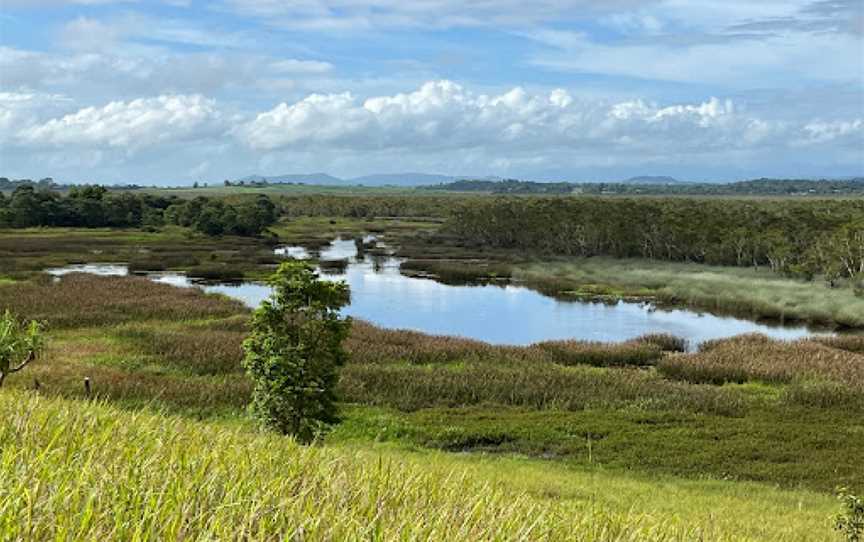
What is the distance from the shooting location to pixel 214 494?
441 centimetres

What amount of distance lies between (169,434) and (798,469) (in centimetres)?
2306

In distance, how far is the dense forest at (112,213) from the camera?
407 feet

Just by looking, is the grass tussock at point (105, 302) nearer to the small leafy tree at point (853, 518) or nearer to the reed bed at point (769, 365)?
the reed bed at point (769, 365)

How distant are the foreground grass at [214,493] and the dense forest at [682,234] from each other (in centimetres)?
7948

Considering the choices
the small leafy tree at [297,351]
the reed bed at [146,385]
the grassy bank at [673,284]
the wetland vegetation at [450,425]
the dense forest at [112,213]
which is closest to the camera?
the wetland vegetation at [450,425]

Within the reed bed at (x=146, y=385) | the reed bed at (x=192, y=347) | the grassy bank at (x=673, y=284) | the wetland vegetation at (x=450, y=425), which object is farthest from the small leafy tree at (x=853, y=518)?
the grassy bank at (x=673, y=284)

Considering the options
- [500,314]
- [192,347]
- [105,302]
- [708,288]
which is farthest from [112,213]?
[192,347]

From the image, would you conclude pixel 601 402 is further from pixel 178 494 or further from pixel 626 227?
pixel 626 227

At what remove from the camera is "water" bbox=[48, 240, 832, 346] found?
55812mm

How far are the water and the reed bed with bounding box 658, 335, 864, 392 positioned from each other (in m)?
8.13

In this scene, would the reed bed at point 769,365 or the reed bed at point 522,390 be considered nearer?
the reed bed at point 522,390

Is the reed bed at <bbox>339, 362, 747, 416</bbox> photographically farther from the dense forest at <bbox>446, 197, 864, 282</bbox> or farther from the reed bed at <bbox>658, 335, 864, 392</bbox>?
the dense forest at <bbox>446, 197, 864, 282</bbox>

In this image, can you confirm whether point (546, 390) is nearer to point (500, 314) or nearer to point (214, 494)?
point (500, 314)

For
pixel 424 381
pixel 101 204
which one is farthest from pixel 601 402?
pixel 101 204
